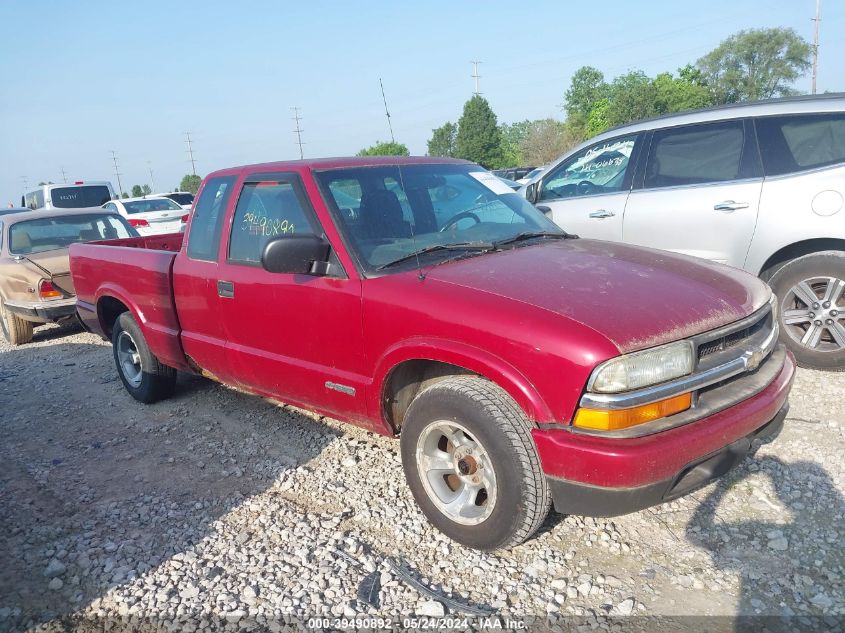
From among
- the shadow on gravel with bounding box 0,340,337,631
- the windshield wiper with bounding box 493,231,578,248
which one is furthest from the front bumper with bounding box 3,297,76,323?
the windshield wiper with bounding box 493,231,578,248

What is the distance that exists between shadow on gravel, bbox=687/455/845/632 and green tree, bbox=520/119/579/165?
46.9 m

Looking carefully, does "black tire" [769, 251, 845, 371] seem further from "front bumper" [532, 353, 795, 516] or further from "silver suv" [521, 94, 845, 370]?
"front bumper" [532, 353, 795, 516]

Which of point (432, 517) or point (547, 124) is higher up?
point (547, 124)

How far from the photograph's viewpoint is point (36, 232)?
27.0ft

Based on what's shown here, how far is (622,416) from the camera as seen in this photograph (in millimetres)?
2508

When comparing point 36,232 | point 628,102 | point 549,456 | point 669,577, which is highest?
point 628,102

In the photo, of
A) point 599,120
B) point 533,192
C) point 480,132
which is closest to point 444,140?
point 480,132

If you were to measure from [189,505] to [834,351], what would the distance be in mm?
4457

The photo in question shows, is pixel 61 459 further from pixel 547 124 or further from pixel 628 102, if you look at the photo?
pixel 628 102

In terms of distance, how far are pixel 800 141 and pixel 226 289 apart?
4.29 m

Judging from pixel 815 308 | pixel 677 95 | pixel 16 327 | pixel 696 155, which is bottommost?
pixel 16 327

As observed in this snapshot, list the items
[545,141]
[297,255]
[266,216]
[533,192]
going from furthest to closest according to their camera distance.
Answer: [545,141] → [533,192] → [266,216] → [297,255]

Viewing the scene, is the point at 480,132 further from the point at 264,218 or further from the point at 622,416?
the point at 622,416

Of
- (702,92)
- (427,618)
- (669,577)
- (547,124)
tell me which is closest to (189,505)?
(427,618)
